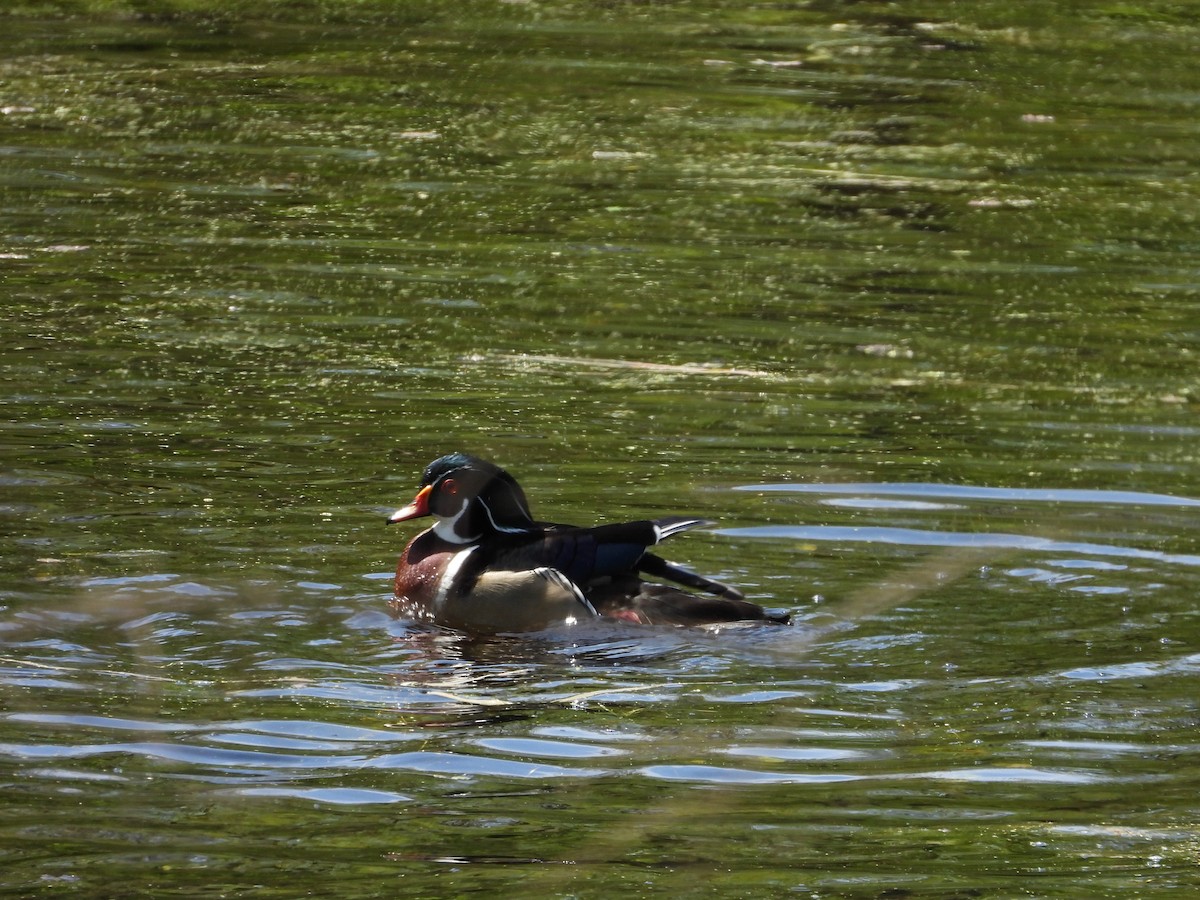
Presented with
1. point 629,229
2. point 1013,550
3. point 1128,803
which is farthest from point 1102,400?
point 1128,803

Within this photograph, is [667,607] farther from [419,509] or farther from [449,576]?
[419,509]

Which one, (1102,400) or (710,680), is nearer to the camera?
(710,680)

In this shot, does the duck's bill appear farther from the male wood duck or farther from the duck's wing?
the duck's wing

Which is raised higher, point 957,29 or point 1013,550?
point 957,29

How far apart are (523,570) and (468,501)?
0.51 meters

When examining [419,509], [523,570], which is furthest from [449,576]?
[419,509]

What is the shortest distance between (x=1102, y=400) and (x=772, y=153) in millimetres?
5337

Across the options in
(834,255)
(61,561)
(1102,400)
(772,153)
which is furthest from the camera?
(772,153)

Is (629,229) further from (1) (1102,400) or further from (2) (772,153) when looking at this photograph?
(1) (1102,400)

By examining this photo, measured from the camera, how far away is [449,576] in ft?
30.2

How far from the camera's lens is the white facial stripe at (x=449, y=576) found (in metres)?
9.08

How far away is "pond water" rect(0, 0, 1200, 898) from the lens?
7.04 meters

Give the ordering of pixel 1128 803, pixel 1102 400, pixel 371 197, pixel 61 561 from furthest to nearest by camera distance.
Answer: pixel 371 197
pixel 1102 400
pixel 61 561
pixel 1128 803

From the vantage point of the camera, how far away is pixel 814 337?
42.8 ft
